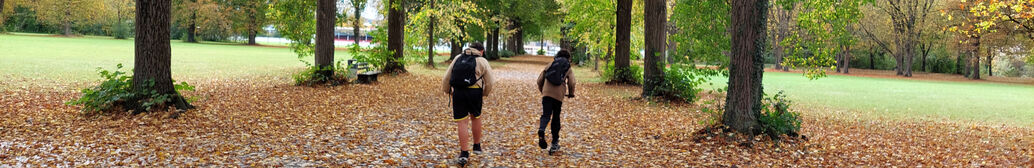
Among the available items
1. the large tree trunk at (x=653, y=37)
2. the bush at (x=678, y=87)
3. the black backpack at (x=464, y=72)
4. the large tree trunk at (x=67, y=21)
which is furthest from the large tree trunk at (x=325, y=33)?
the large tree trunk at (x=67, y=21)

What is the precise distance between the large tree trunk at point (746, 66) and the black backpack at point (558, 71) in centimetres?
208

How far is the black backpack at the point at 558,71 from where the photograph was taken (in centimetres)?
671

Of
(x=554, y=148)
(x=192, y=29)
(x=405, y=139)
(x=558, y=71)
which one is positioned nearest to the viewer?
(x=558, y=71)

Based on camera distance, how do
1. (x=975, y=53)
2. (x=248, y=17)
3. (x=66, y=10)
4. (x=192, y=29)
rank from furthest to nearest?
(x=192, y=29), (x=248, y=17), (x=66, y=10), (x=975, y=53)

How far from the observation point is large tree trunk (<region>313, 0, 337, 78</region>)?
14312mm

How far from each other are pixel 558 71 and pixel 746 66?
2241 millimetres

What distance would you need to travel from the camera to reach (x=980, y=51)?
34875 millimetres

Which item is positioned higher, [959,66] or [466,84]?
[959,66]

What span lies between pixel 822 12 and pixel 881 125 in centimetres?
221

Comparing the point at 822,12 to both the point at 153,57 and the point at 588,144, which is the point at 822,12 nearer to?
the point at 588,144

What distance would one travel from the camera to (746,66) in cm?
735

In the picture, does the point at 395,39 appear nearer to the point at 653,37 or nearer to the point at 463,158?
the point at 653,37

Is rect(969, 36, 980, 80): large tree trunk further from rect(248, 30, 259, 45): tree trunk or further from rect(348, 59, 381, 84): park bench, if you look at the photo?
rect(248, 30, 259, 45): tree trunk

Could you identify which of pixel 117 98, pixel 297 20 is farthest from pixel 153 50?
pixel 297 20
